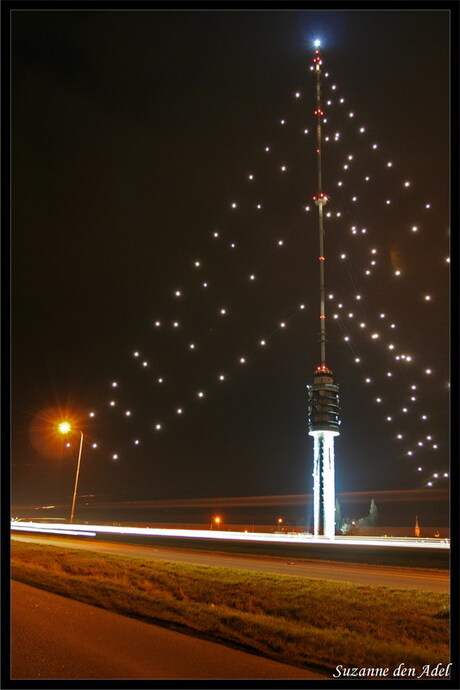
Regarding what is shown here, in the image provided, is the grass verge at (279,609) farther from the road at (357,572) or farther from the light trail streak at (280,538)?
the light trail streak at (280,538)

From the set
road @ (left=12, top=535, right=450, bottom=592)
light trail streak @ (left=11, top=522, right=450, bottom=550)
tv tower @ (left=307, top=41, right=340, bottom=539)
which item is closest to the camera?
road @ (left=12, top=535, right=450, bottom=592)

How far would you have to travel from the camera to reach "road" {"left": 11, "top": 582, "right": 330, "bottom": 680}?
5.01 meters

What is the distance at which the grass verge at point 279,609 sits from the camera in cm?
588

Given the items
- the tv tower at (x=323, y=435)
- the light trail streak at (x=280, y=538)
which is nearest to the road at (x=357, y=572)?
the light trail streak at (x=280, y=538)

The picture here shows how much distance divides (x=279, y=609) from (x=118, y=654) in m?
3.32

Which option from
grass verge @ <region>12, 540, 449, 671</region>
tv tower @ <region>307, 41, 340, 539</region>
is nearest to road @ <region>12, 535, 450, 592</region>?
grass verge @ <region>12, 540, 449, 671</region>

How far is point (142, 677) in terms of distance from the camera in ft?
15.9

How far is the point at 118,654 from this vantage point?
17.9 ft

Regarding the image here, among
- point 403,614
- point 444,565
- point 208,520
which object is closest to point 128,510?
point 208,520

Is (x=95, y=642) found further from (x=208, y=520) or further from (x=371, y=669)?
(x=208, y=520)

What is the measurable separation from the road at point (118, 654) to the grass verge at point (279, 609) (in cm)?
39

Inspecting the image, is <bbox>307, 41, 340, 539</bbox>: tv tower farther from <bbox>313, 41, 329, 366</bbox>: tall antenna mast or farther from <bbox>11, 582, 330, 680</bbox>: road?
<bbox>11, 582, 330, 680</bbox>: road

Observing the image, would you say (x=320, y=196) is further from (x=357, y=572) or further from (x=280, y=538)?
(x=357, y=572)

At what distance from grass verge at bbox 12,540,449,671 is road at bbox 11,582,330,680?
39cm
